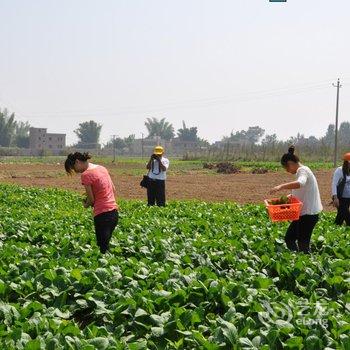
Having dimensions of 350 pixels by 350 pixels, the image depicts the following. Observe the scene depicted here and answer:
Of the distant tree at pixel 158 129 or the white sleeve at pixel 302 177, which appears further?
the distant tree at pixel 158 129

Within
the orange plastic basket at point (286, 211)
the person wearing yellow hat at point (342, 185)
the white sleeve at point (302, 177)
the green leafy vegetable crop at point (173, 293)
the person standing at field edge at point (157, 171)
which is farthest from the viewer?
the person standing at field edge at point (157, 171)

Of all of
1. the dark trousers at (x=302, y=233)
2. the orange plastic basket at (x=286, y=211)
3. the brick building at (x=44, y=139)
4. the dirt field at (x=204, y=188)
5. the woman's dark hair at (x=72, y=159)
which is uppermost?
the brick building at (x=44, y=139)

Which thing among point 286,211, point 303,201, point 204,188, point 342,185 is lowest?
point 204,188

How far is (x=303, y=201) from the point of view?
8.40 m

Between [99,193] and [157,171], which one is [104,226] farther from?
[157,171]

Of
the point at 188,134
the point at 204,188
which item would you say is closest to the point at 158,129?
the point at 188,134

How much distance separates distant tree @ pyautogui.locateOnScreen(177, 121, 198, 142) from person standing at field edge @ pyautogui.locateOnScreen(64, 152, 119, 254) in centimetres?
14321

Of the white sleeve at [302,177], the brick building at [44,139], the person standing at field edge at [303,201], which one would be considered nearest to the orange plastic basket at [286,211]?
the person standing at field edge at [303,201]

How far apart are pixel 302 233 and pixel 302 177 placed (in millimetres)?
932

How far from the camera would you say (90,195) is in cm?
798

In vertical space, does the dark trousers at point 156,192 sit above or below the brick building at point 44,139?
below

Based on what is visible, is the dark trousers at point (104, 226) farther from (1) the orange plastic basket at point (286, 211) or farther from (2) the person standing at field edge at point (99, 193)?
(1) the orange plastic basket at point (286, 211)

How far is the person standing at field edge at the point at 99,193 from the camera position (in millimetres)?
7812

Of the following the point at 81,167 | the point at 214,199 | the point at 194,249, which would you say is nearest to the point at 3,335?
the point at 81,167
